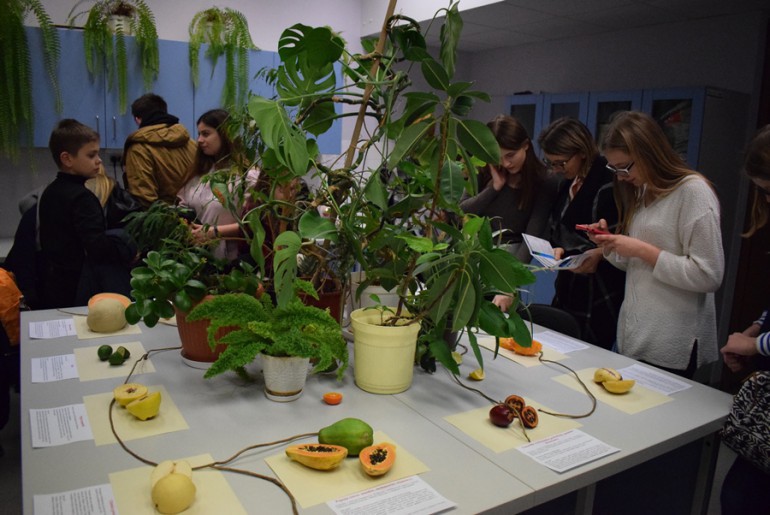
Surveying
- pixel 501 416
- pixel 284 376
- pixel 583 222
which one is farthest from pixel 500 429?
pixel 583 222

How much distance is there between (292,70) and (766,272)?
3165mm

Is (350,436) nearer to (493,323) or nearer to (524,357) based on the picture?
(493,323)

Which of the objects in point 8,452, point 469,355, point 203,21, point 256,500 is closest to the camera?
point 256,500

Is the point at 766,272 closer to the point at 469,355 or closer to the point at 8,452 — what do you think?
the point at 469,355

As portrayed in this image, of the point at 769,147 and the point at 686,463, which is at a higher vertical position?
the point at 769,147

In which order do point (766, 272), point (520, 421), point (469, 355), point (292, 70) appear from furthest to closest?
point (766, 272), point (469, 355), point (292, 70), point (520, 421)

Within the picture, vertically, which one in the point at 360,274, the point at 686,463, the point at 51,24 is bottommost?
the point at 686,463

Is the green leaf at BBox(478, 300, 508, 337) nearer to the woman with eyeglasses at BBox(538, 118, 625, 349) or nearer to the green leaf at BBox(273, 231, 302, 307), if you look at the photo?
the green leaf at BBox(273, 231, 302, 307)

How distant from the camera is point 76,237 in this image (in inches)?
101

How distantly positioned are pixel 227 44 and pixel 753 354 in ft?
12.0

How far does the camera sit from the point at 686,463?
1.57 meters

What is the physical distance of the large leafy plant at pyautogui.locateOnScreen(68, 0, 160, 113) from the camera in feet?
11.8

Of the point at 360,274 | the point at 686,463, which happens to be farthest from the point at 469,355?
the point at 686,463

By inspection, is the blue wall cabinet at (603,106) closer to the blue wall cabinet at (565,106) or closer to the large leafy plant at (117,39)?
the blue wall cabinet at (565,106)
